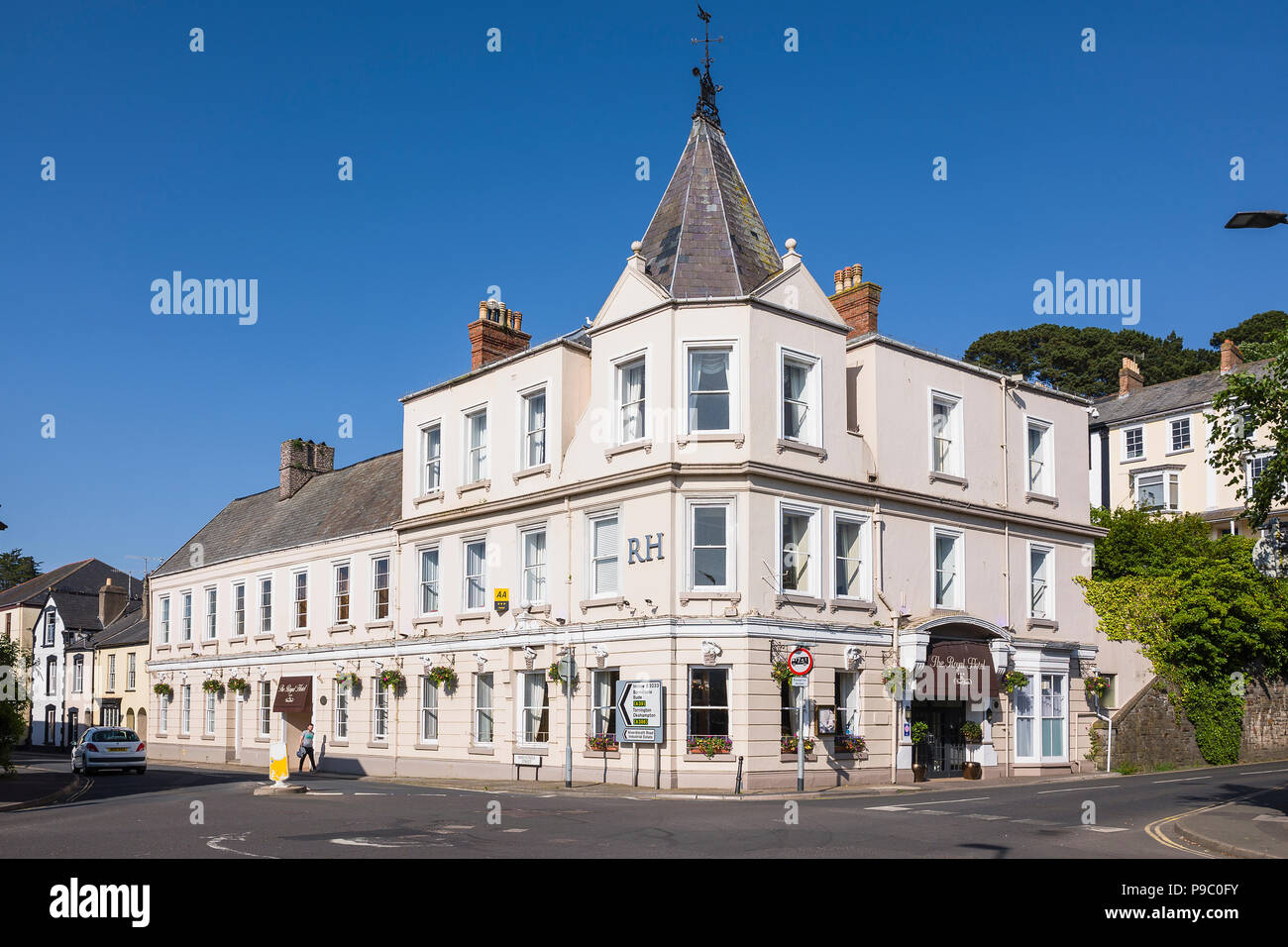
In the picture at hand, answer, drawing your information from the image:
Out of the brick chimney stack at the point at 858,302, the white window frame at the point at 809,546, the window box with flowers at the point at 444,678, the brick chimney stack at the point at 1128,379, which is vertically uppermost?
the brick chimney stack at the point at 1128,379

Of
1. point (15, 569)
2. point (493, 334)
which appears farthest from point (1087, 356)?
point (15, 569)

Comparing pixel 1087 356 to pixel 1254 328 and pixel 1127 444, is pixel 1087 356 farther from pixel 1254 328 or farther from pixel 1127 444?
pixel 1127 444

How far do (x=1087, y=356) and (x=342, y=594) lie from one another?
55.8 meters

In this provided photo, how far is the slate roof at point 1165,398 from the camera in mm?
55000

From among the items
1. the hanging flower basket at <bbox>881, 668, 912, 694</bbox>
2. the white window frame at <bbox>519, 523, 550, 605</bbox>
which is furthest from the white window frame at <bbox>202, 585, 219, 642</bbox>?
the hanging flower basket at <bbox>881, 668, 912, 694</bbox>

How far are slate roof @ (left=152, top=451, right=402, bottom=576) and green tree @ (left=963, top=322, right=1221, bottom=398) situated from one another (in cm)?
4742

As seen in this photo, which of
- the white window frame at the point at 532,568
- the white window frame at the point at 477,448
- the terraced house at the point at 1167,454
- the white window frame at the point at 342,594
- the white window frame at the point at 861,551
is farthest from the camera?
the terraced house at the point at 1167,454

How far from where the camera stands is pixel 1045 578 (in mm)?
35344

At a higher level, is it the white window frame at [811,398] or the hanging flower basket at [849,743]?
the white window frame at [811,398]

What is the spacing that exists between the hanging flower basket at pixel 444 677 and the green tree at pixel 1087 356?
53874 mm

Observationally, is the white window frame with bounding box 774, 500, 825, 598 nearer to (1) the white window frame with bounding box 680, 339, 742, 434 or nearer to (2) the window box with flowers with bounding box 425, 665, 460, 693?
(1) the white window frame with bounding box 680, 339, 742, 434

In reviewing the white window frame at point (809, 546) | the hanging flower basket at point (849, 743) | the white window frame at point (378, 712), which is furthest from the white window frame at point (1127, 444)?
the white window frame at point (378, 712)

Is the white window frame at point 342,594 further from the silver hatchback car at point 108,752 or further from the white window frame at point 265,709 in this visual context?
the silver hatchback car at point 108,752
